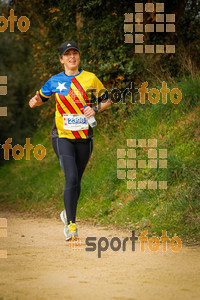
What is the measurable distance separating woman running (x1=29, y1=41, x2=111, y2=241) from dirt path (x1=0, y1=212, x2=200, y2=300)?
0.69 meters

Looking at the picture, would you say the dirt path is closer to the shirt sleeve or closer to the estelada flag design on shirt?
the estelada flag design on shirt

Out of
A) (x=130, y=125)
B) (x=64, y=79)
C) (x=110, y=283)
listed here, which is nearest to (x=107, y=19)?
(x=130, y=125)

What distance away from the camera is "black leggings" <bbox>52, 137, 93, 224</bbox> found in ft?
25.6

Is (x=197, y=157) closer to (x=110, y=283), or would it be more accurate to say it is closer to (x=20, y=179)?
(x=110, y=283)

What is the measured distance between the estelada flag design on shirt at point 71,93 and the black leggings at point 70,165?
0.13 m

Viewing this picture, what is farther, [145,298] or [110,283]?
[110,283]

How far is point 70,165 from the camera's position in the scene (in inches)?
310

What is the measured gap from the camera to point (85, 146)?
8.00 meters

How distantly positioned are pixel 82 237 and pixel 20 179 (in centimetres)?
820

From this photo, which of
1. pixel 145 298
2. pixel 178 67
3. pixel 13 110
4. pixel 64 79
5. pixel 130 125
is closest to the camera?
pixel 145 298

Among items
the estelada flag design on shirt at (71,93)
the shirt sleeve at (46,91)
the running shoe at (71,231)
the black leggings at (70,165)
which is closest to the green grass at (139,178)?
the running shoe at (71,231)

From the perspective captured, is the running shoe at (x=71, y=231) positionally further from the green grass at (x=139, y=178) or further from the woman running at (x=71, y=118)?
the green grass at (x=139, y=178)

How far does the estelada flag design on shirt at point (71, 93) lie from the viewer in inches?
304

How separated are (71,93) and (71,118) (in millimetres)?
331
